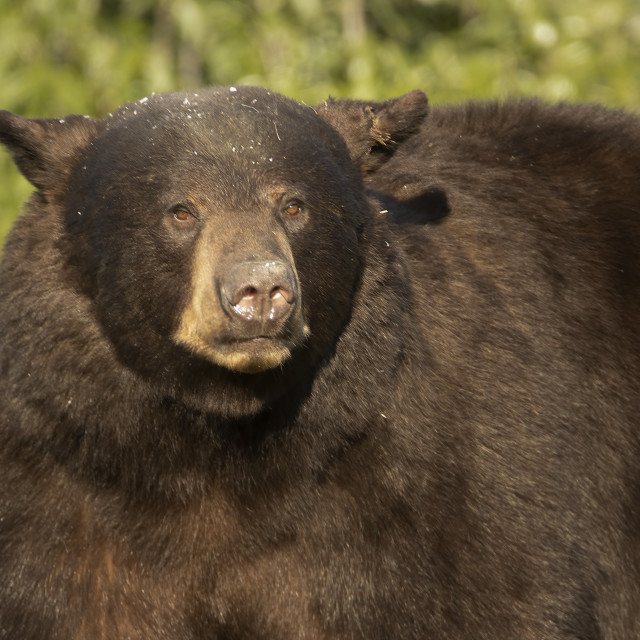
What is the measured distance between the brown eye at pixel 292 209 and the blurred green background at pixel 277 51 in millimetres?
6962

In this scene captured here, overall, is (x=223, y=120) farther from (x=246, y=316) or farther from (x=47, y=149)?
(x=246, y=316)

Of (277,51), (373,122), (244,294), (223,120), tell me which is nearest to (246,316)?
(244,294)

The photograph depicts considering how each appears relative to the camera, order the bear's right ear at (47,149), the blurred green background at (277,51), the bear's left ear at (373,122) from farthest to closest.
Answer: the blurred green background at (277,51), the bear's left ear at (373,122), the bear's right ear at (47,149)

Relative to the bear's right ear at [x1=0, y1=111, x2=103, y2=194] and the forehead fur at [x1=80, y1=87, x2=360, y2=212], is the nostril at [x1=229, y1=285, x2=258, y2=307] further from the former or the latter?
the bear's right ear at [x1=0, y1=111, x2=103, y2=194]

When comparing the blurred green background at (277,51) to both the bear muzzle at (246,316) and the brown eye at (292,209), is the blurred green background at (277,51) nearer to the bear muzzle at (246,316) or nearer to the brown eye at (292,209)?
the brown eye at (292,209)

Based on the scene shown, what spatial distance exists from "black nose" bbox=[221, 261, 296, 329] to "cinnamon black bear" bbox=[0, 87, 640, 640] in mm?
61

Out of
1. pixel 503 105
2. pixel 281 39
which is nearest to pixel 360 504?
pixel 503 105

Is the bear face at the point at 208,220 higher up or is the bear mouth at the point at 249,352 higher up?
the bear face at the point at 208,220

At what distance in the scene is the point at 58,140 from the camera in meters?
3.90

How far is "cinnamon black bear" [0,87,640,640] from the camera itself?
3.65m

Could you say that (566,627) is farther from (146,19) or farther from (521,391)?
(146,19)

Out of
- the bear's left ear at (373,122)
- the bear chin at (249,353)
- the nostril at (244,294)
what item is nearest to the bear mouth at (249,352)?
the bear chin at (249,353)

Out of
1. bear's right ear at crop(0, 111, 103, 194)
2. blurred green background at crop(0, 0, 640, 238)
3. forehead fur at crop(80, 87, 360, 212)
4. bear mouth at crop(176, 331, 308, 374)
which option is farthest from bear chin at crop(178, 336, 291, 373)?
blurred green background at crop(0, 0, 640, 238)

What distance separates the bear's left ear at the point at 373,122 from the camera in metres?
4.12
